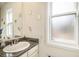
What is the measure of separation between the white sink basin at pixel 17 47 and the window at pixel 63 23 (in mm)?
350

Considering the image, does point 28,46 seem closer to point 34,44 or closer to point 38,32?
point 34,44

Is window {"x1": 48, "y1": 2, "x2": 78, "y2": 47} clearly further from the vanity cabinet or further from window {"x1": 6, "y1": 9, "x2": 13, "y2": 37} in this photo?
window {"x1": 6, "y1": 9, "x2": 13, "y2": 37}

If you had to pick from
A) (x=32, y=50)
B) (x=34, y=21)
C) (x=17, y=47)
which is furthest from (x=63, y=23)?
(x=17, y=47)

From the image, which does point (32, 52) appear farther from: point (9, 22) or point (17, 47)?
point (9, 22)

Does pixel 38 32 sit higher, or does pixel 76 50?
pixel 38 32

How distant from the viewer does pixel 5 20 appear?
1.45 metres

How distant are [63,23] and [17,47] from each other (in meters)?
0.73

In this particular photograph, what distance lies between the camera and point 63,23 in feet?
4.69

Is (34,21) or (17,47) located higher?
(34,21)

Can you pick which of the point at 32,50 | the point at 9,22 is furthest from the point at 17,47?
the point at 9,22

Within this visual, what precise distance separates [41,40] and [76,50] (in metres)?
0.49

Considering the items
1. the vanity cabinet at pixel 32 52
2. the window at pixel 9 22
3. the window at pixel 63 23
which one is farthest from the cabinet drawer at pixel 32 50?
the window at pixel 9 22

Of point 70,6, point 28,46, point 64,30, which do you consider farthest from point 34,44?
point 70,6

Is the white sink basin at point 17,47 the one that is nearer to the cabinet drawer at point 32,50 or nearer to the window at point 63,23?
the cabinet drawer at point 32,50
